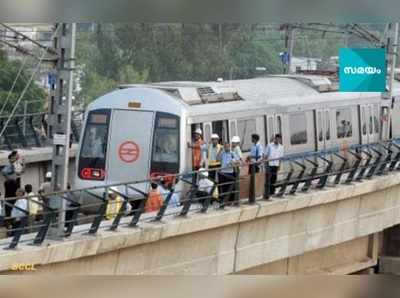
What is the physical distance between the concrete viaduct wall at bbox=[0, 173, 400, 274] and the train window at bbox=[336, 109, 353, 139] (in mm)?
1801

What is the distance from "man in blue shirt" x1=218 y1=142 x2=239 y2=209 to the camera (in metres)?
16.3

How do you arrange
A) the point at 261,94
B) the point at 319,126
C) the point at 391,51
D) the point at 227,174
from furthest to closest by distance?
the point at 391,51, the point at 319,126, the point at 261,94, the point at 227,174

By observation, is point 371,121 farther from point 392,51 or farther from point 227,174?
point 227,174

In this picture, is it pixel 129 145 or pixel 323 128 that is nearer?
pixel 129 145

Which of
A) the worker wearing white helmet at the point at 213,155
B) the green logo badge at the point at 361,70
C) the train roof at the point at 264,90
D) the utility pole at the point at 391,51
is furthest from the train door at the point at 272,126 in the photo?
the worker wearing white helmet at the point at 213,155

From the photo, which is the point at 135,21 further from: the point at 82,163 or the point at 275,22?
the point at 82,163

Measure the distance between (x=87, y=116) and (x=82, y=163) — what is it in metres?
0.80

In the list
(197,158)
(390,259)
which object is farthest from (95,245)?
(390,259)

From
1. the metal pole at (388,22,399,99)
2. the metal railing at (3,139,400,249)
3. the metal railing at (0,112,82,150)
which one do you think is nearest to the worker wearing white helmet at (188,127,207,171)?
the metal railing at (3,139,400,249)

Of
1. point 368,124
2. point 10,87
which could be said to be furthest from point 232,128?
point 10,87

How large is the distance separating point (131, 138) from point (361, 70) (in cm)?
566

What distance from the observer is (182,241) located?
50.1ft

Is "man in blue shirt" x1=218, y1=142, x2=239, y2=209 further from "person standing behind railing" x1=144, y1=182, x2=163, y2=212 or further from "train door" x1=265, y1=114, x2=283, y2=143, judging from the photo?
"train door" x1=265, y1=114, x2=283, y2=143

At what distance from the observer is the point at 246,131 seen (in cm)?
2055
